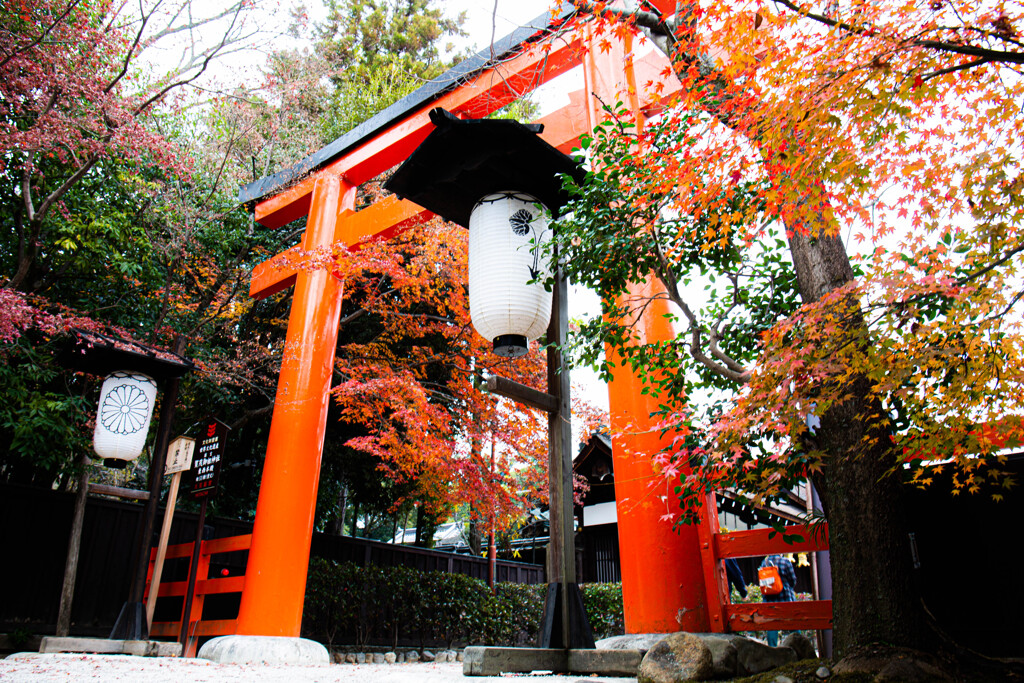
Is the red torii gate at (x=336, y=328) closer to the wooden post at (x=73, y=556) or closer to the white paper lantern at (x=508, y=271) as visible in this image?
the white paper lantern at (x=508, y=271)

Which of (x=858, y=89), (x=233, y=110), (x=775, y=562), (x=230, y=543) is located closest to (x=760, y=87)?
(x=858, y=89)

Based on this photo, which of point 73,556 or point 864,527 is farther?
point 73,556

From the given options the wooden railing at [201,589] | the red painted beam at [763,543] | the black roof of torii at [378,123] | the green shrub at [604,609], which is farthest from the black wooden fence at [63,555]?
the green shrub at [604,609]

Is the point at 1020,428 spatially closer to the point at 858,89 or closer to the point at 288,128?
the point at 858,89

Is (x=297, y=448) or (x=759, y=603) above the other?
(x=297, y=448)

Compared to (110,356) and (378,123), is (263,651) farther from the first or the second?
(378,123)

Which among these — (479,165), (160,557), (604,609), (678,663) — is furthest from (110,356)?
(604,609)

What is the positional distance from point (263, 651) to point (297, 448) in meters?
2.09

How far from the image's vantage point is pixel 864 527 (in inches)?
110

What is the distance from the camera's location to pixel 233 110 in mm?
8281

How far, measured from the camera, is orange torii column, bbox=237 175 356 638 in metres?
6.18

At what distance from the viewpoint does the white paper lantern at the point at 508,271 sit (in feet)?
11.2

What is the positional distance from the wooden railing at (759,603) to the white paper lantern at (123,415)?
204 inches

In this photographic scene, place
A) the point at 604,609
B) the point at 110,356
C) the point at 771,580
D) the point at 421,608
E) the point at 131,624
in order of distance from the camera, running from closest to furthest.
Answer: the point at 131,624 → the point at 110,356 → the point at 771,580 → the point at 421,608 → the point at 604,609
